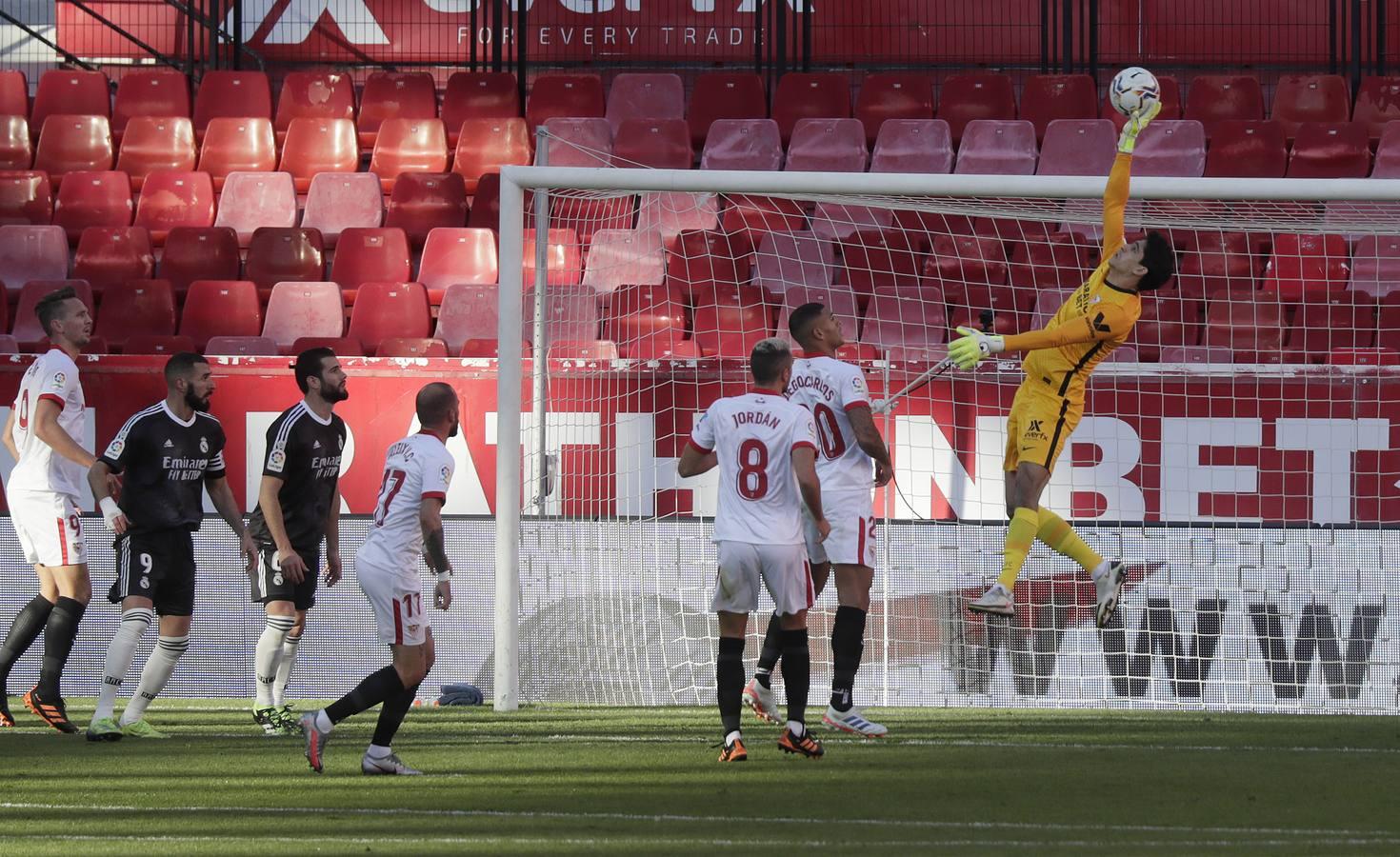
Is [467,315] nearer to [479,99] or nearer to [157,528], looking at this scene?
[479,99]

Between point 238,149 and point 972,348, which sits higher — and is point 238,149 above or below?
above

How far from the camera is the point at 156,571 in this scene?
26.7 feet

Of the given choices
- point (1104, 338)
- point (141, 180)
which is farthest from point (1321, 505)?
point (141, 180)

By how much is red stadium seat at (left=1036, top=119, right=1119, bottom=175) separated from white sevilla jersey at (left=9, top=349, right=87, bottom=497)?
8.71 meters

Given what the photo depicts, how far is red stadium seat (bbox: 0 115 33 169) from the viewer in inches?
627

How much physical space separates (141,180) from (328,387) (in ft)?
29.3

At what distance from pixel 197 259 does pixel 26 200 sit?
6.87ft

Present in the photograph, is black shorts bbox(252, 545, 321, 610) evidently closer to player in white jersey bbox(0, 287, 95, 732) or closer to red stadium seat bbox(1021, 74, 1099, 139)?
player in white jersey bbox(0, 287, 95, 732)

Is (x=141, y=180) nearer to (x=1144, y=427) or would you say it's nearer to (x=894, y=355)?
(x=894, y=355)

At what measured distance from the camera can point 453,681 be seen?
1037 cm

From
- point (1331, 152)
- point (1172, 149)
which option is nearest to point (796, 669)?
point (1172, 149)

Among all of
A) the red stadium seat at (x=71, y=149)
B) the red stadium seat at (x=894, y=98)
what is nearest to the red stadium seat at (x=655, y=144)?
the red stadium seat at (x=894, y=98)

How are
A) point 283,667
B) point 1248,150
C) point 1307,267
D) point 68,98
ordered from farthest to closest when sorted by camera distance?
point 68,98 → point 1248,150 → point 1307,267 → point 283,667

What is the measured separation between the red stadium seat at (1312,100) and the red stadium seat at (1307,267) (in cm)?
305
